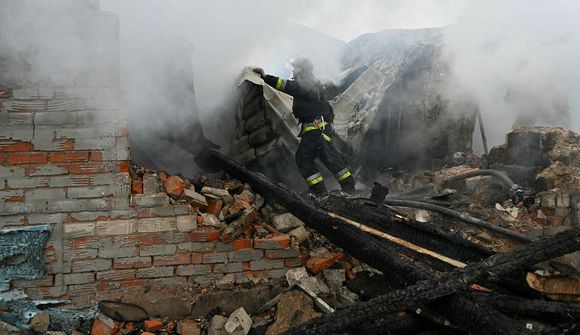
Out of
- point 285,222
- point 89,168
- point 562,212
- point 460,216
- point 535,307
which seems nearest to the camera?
point 535,307

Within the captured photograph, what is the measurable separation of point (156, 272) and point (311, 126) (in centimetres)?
327

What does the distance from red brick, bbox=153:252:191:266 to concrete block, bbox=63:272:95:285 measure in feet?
1.63

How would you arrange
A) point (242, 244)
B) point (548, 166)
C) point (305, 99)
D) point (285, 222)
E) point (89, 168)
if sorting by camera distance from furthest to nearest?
point (305, 99) → point (548, 166) → point (285, 222) → point (242, 244) → point (89, 168)

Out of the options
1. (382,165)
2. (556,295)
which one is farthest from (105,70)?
(382,165)

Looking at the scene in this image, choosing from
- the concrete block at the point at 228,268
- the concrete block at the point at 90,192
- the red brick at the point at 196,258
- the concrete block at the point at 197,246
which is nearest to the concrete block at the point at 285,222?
the concrete block at the point at 228,268

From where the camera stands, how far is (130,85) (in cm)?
427

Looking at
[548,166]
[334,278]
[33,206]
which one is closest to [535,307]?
[334,278]

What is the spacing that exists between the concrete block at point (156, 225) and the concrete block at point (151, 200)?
0.40ft

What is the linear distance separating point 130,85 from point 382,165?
512 cm

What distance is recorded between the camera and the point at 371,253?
10.9 feet

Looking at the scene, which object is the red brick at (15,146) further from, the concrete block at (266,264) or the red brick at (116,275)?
the concrete block at (266,264)

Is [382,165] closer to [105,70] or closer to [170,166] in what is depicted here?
[170,166]

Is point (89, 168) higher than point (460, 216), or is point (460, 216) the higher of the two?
point (89, 168)

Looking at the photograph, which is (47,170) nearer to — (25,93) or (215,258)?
(25,93)
